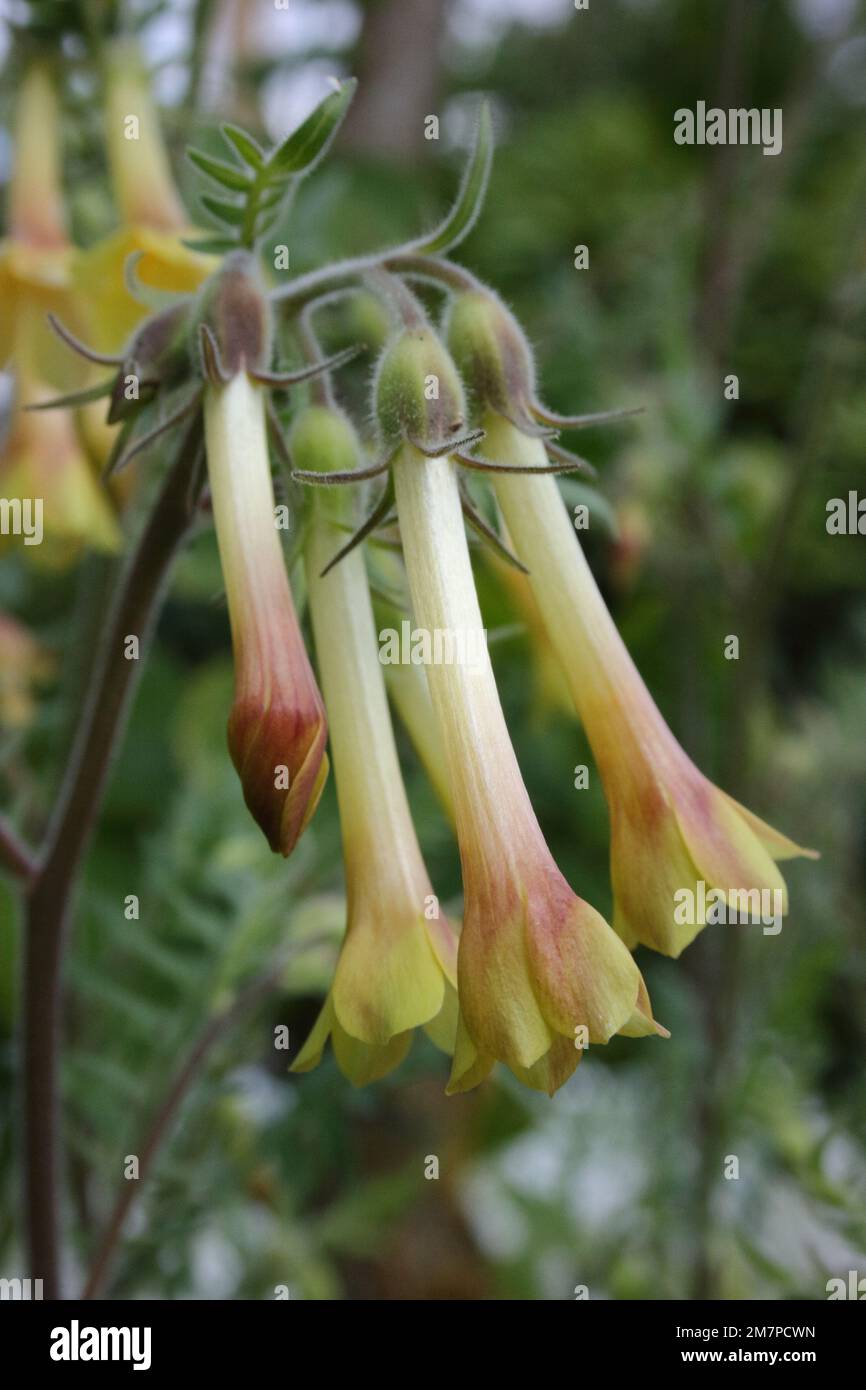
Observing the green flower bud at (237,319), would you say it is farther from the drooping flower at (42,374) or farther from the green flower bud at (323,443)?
the drooping flower at (42,374)

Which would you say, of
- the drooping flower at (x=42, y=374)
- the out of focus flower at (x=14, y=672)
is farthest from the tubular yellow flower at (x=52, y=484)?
the out of focus flower at (x=14, y=672)

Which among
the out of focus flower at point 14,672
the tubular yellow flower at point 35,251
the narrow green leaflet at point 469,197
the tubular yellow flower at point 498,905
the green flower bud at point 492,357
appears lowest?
the tubular yellow flower at point 498,905

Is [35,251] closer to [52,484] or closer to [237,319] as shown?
[52,484]

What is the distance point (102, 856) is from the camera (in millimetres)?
1011

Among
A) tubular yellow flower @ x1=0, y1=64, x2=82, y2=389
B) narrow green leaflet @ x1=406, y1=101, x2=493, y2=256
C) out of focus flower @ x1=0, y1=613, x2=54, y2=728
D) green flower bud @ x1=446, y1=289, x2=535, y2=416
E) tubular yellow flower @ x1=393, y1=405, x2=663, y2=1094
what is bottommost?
tubular yellow flower @ x1=393, y1=405, x2=663, y2=1094

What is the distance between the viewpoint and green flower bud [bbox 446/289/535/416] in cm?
35

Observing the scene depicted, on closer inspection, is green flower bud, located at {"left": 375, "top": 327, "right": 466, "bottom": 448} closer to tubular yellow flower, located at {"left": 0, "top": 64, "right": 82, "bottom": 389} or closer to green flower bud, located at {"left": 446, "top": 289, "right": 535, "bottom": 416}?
green flower bud, located at {"left": 446, "top": 289, "right": 535, "bottom": 416}

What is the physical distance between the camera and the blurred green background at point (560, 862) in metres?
0.56

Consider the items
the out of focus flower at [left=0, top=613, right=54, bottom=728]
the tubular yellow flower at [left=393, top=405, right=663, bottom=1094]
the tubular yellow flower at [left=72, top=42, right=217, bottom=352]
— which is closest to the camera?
the tubular yellow flower at [left=393, top=405, right=663, bottom=1094]

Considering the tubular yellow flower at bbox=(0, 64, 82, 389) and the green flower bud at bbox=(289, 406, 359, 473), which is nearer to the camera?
the green flower bud at bbox=(289, 406, 359, 473)

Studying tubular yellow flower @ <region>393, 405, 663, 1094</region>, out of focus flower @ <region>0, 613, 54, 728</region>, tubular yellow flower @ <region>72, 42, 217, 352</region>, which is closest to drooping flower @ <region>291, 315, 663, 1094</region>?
tubular yellow flower @ <region>393, 405, 663, 1094</region>

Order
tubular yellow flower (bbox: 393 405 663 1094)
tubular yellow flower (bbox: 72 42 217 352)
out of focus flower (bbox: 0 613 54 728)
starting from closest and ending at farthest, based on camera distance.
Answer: tubular yellow flower (bbox: 393 405 663 1094)
tubular yellow flower (bbox: 72 42 217 352)
out of focus flower (bbox: 0 613 54 728)

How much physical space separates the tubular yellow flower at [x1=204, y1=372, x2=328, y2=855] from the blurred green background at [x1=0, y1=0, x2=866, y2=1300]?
0.28ft
